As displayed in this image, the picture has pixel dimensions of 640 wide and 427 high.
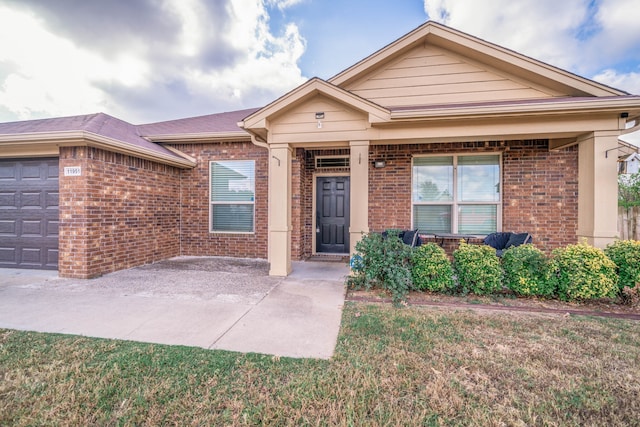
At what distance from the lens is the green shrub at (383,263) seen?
13.9ft

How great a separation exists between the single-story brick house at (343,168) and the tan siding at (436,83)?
0.08 ft

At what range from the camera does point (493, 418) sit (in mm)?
1818

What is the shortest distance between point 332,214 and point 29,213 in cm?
649

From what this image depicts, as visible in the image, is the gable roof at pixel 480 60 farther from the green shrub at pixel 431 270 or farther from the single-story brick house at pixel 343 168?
the green shrub at pixel 431 270

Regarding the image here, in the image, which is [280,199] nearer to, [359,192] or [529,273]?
[359,192]

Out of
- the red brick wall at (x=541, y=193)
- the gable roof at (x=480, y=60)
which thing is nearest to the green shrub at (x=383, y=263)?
the red brick wall at (x=541, y=193)

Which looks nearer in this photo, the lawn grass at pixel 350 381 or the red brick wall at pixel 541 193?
the lawn grass at pixel 350 381

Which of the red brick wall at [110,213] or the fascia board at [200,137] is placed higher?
the fascia board at [200,137]

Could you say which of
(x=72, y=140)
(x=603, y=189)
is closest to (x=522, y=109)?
(x=603, y=189)

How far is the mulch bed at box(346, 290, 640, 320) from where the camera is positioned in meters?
3.73

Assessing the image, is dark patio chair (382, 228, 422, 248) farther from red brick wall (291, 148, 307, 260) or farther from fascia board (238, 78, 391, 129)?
red brick wall (291, 148, 307, 260)

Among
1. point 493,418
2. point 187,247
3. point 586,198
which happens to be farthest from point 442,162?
point 187,247

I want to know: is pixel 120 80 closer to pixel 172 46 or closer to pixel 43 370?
pixel 172 46

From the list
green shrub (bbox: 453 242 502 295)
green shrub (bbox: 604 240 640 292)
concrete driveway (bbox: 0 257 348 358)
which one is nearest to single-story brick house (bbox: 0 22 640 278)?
green shrub (bbox: 604 240 640 292)
